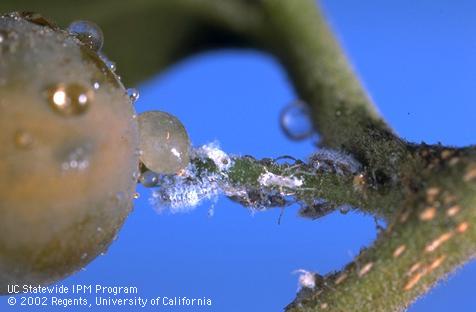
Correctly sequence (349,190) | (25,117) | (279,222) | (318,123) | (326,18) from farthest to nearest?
1. (326,18)
2. (318,123)
3. (279,222)
4. (349,190)
5. (25,117)

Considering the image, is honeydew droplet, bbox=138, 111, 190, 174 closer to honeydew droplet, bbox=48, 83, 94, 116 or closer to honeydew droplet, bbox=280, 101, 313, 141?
honeydew droplet, bbox=48, 83, 94, 116

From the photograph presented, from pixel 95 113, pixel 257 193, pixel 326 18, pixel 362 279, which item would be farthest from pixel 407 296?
pixel 326 18


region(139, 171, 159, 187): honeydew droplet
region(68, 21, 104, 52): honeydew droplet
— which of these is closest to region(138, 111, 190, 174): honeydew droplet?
region(139, 171, 159, 187): honeydew droplet

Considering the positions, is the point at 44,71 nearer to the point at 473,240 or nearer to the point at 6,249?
the point at 6,249

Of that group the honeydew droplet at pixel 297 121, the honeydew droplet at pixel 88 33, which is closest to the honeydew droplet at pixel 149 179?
the honeydew droplet at pixel 88 33

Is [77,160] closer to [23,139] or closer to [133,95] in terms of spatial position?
[23,139]

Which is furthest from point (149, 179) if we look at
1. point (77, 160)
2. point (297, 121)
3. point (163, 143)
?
point (297, 121)
